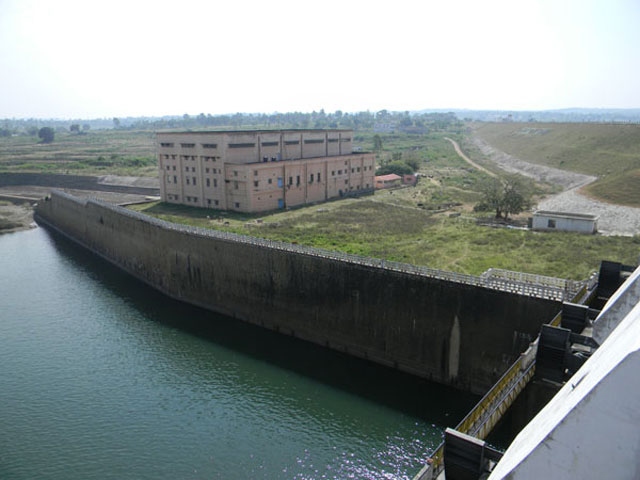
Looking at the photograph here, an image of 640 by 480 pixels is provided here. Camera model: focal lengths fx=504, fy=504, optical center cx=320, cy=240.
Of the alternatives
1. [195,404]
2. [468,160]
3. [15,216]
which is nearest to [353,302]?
[195,404]

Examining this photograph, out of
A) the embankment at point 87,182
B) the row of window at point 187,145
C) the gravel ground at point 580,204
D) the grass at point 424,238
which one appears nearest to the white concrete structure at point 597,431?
the grass at point 424,238

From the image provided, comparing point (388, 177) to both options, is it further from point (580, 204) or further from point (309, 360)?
point (309, 360)

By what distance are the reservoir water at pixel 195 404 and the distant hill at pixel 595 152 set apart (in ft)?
132

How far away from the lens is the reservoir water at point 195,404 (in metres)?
22.7

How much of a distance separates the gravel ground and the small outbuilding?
1.56 m

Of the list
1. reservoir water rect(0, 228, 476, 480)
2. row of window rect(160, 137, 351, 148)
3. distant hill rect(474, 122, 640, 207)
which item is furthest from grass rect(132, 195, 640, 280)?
distant hill rect(474, 122, 640, 207)

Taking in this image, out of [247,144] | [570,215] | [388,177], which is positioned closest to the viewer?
[570,215]

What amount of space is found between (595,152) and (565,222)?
182ft

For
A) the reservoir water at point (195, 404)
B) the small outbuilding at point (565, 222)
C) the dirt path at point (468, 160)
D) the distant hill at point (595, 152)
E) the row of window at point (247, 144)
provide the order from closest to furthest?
the reservoir water at point (195, 404) → the small outbuilding at point (565, 222) → the distant hill at point (595, 152) → the row of window at point (247, 144) → the dirt path at point (468, 160)

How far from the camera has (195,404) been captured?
1083 inches

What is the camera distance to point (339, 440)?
24062 millimetres

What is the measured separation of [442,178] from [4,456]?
7930 cm

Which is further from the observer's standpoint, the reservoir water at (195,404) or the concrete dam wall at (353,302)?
the concrete dam wall at (353,302)

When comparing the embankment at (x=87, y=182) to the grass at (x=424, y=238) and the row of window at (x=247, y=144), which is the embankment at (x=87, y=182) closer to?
the row of window at (x=247, y=144)
